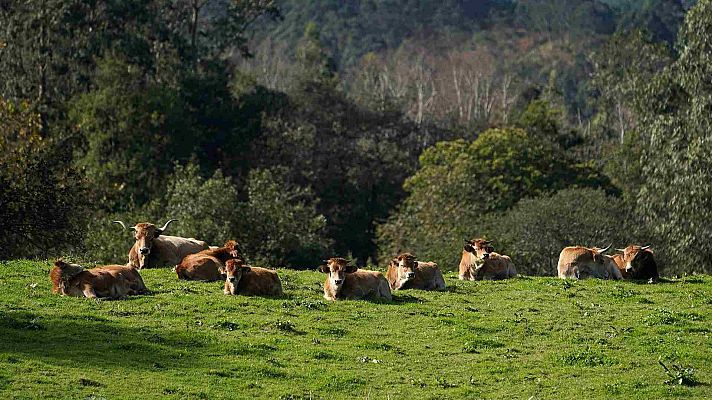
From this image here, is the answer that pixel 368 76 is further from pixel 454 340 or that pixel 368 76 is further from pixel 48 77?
pixel 454 340

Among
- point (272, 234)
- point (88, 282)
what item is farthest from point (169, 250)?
point (272, 234)

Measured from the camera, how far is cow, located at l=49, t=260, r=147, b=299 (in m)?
21.4

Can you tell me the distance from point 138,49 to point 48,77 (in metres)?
4.96

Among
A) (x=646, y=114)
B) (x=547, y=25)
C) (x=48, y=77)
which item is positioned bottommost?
(x=646, y=114)

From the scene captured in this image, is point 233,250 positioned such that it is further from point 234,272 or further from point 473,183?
point 473,183

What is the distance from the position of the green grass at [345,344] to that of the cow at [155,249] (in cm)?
251

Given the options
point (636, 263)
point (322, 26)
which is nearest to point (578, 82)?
point (322, 26)

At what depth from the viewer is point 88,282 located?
21438mm

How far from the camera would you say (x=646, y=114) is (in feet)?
150

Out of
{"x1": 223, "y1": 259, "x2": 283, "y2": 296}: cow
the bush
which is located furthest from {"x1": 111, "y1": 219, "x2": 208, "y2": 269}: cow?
the bush

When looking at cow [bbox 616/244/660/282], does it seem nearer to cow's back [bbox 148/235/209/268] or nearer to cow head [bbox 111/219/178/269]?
cow's back [bbox 148/235/209/268]

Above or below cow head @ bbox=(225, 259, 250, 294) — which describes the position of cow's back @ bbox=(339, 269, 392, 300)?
below

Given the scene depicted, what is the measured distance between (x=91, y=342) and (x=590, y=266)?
12840 mm

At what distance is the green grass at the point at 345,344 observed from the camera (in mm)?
16781
